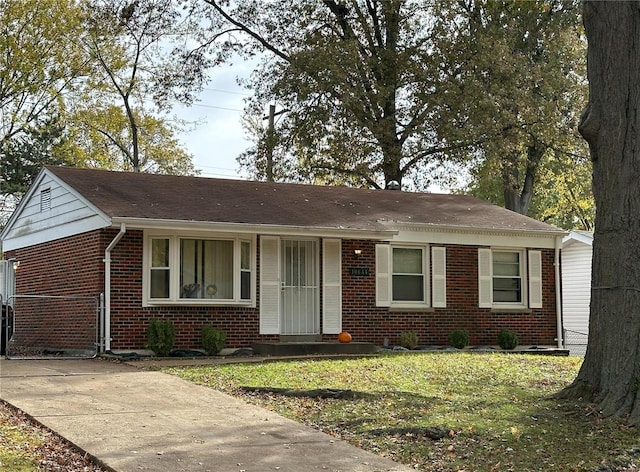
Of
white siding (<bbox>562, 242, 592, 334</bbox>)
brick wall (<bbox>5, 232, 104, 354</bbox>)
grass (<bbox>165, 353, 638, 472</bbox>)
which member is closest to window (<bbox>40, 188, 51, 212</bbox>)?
brick wall (<bbox>5, 232, 104, 354</bbox>)

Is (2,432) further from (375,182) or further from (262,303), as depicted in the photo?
(375,182)

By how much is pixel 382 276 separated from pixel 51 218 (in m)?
7.35

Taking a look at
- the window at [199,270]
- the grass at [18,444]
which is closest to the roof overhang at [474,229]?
the window at [199,270]

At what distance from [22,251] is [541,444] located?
1567cm

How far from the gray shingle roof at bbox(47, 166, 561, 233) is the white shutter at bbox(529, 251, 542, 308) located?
0.68 m

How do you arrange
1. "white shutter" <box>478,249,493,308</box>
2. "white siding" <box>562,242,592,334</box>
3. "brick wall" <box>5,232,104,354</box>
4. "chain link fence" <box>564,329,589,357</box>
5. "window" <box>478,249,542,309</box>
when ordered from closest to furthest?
"brick wall" <box>5,232,104,354</box>, "white shutter" <box>478,249,493,308</box>, "window" <box>478,249,542,309</box>, "chain link fence" <box>564,329,589,357</box>, "white siding" <box>562,242,592,334</box>

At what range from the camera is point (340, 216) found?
20.1m

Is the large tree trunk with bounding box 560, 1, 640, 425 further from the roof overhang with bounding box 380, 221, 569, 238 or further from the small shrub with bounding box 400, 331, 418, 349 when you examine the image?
the roof overhang with bounding box 380, 221, 569, 238

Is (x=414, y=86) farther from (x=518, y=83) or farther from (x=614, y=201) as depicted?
(x=614, y=201)

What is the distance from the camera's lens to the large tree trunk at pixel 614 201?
1041 centimetres

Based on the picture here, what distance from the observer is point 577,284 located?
28734 mm

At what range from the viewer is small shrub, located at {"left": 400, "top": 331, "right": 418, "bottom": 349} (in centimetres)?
1983

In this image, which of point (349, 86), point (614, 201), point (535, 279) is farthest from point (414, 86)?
point (614, 201)

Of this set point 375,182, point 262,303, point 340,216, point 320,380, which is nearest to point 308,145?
point 375,182
